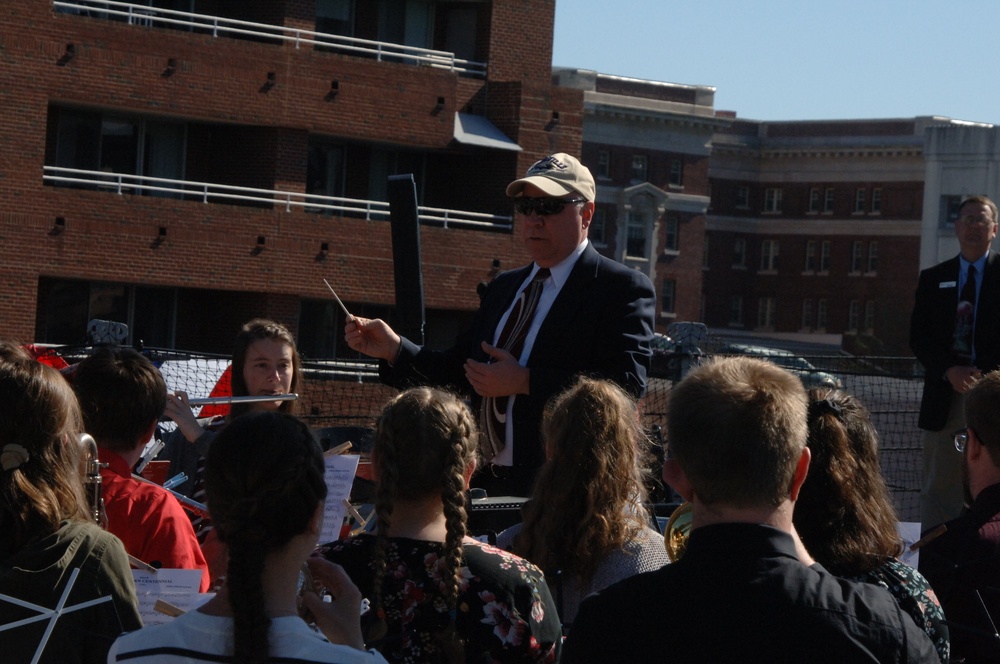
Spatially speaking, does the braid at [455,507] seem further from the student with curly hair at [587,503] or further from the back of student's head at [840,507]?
the back of student's head at [840,507]

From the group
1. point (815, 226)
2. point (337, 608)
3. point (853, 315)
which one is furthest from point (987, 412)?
point (815, 226)

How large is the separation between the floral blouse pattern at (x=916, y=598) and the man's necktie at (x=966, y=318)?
610 centimetres

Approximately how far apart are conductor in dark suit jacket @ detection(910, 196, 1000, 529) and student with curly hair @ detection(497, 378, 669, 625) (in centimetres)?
544

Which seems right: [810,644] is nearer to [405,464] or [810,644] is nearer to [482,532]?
[405,464]

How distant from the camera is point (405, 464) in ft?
11.9

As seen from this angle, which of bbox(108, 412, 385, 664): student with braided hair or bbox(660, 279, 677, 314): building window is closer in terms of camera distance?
bbox(108, 412, 385, 664): student with braided hair

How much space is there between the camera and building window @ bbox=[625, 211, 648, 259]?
72.4 meters

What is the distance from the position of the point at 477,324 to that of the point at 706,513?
349cm

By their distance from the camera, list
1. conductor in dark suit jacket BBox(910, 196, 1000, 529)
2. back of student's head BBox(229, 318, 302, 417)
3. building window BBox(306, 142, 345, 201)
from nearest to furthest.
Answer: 1. back of student's head BBox(229, 318, 302, 417)
2. conductor in dark suit jacket BBox(910, 196, 1000, 529)
3. building window BBox(306, 142, 345, 201)

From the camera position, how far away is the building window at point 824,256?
81062 mm

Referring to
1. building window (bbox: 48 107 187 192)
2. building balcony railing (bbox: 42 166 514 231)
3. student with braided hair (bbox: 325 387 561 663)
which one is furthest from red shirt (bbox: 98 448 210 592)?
building window (bbox: 48 107 187 192)

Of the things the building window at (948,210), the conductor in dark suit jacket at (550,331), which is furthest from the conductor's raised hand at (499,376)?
the building window at (948,210)

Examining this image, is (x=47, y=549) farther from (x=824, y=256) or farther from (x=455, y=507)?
(x=824, y=256)

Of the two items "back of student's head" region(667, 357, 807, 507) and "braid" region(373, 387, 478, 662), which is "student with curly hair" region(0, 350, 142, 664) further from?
"back of student's head" region(667, 357, 807, 507)
